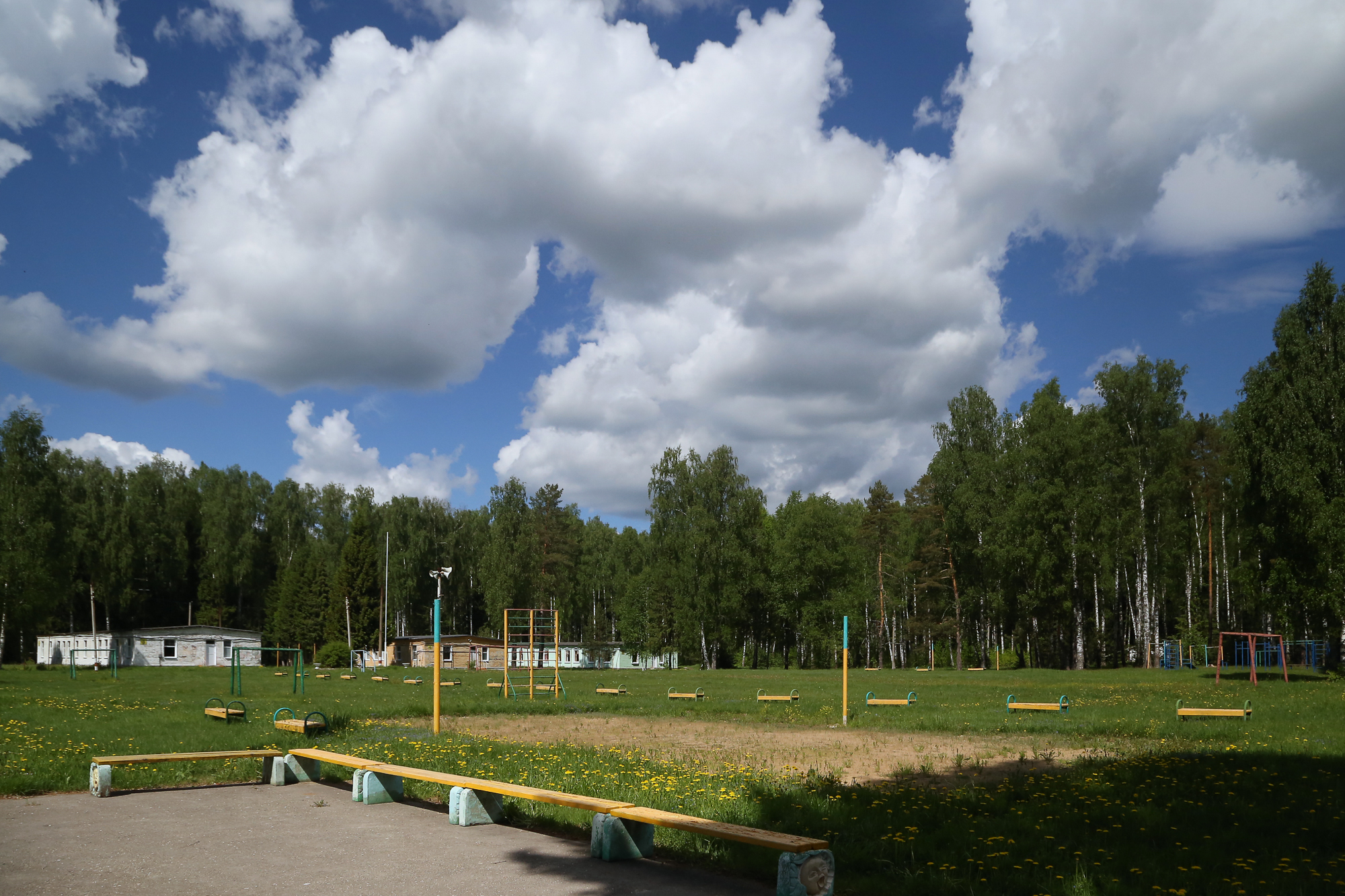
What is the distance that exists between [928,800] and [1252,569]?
33.0 meters

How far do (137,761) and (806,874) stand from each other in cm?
836

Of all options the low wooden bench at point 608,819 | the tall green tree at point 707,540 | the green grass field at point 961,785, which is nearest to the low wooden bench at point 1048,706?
the green grass field at point 961,785

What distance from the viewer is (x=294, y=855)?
7121 mm

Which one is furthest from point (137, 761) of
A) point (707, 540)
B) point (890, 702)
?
point (707, 540)

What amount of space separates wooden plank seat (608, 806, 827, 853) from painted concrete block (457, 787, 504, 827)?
6.17 ft

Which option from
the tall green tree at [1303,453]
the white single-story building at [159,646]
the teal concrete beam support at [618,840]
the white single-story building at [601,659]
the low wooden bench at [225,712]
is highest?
the tall green tree at [1303,453]

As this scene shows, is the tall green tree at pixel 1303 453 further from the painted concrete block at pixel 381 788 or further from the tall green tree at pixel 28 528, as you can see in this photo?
the tall green tree at pixel 28 528

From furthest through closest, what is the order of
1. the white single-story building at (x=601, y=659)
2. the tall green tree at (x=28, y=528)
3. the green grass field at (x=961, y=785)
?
the white single-story building at (x=601, y=659) → the tall green tree at (x=28, y=528) → the green grass field at (x=961, y=785)

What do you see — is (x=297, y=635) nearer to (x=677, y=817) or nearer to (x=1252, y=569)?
(x=1252, y=569)

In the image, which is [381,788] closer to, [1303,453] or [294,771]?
[294,771]

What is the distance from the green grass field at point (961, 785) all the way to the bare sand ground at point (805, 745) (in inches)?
15.2

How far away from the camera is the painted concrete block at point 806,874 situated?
5.71m

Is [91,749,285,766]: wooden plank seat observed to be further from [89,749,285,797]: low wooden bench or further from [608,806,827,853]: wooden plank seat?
[608,806,827,853]: wooden plank seat

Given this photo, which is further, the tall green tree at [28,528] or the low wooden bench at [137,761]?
the tall green tree at [28,528]
